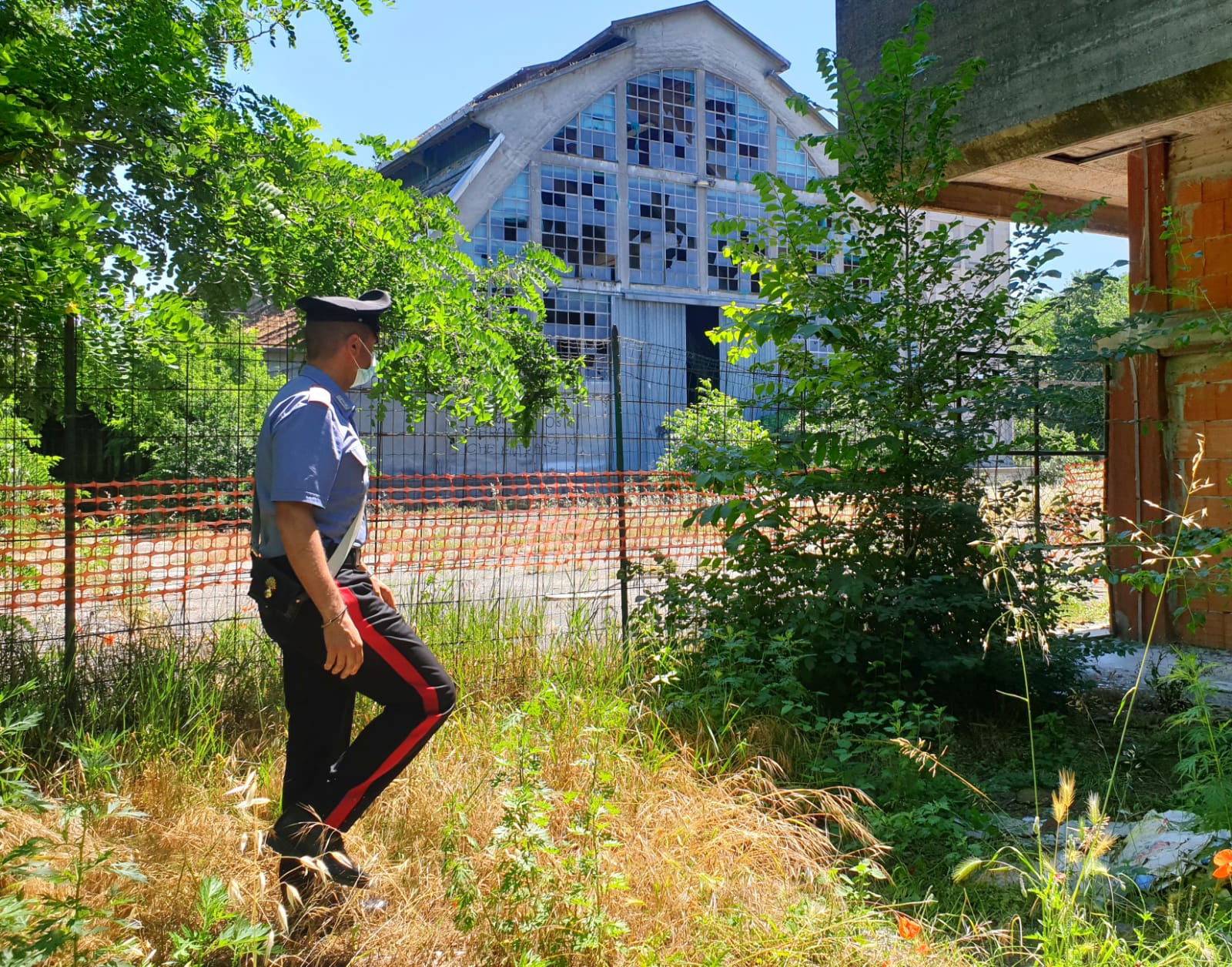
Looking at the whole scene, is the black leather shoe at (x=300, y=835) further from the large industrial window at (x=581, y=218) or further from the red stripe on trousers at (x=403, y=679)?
the large industrial window at (x=581, y=218)

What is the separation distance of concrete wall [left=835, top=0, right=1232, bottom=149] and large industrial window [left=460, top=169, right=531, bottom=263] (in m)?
14.7

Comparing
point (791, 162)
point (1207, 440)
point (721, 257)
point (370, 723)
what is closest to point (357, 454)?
point (370, 723)

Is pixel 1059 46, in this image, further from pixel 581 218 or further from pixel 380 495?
pixel 581 218

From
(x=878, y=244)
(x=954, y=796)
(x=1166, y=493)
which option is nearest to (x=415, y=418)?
(x=878, y=244)

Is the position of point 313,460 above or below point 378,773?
above

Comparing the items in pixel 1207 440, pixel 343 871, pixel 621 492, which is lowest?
pixel 343 871

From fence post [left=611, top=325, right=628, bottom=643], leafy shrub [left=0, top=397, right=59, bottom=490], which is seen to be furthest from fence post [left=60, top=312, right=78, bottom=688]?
fence post [left=611, top=325, right=628, bottom=643]

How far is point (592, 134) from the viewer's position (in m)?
23.3

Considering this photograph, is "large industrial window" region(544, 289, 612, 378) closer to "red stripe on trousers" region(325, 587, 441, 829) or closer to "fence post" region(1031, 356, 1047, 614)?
"fence post" region(1031, 356, 1047, 614)

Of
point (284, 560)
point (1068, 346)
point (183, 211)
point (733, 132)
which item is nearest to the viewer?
point (284, 560)

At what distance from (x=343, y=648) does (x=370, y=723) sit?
1.08 ft

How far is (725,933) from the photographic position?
2.95m

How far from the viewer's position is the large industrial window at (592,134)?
22.8 metres

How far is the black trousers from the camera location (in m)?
3.21
